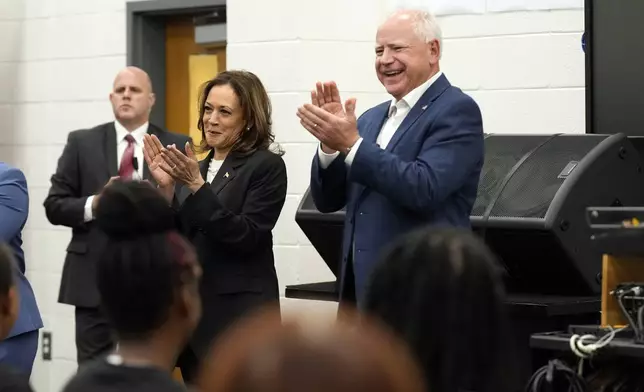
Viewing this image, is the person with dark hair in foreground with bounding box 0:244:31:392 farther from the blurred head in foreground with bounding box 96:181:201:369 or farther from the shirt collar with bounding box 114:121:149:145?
the shirt collar with bounding box 114:121:149:145

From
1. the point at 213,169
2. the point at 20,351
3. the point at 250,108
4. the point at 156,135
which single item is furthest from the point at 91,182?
the point at 20,351

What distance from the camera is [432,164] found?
9.70 ft

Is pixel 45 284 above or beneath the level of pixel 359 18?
beneath

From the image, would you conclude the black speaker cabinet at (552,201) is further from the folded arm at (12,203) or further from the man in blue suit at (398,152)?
the folded arm at (12,203)

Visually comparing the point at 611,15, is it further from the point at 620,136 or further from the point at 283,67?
the point at 283,67

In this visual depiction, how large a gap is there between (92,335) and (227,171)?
116cm

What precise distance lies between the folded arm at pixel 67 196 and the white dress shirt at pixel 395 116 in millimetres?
1444

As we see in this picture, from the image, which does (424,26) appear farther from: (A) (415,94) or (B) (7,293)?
(B) (7,293)

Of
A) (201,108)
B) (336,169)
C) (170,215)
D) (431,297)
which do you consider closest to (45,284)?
(201,108)

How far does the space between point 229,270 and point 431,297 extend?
6.22 feet

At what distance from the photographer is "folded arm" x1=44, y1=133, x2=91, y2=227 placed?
168 inches

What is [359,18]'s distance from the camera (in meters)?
4.59

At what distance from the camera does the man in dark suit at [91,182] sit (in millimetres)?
4324

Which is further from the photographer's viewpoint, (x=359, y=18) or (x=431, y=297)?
(x=359, y=18)
